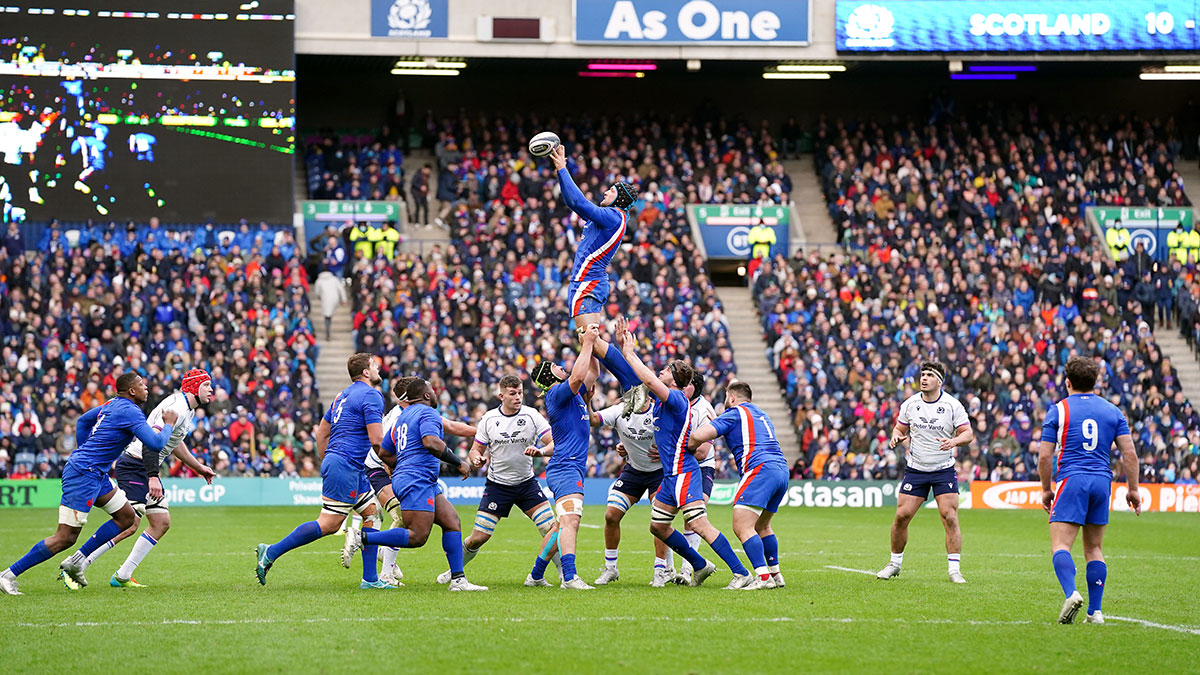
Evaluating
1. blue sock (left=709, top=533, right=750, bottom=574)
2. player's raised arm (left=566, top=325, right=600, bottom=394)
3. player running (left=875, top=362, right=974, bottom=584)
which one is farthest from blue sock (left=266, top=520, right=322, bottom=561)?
player running (left=875, top=362, right=974, bottom=584)

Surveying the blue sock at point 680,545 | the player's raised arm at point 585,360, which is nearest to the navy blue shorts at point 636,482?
the blue sock at point 680,545

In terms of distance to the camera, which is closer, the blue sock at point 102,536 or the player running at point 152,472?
the blue sock at point 102,536

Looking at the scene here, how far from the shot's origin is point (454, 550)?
44.6 feet

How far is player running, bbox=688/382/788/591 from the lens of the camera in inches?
550

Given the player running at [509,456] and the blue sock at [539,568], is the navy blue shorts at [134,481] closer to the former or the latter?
the player running at [509,456]

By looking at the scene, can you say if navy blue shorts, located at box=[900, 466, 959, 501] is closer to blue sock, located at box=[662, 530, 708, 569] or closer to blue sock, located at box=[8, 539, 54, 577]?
blue sock, located at box=[662, 530, 708, 569]

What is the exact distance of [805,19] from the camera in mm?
37812

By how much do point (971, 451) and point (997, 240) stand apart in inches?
342

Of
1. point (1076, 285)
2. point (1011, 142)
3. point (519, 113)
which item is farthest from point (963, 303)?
point (519, 113)

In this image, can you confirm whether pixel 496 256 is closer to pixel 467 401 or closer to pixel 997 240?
pixel 467 401

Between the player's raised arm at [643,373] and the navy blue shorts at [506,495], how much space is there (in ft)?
5.17

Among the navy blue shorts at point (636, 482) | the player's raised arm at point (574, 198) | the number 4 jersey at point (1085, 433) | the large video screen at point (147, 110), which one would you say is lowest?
the navy blue shorts at point (636, 482)

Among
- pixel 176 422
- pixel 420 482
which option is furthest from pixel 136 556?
pixel 420 482

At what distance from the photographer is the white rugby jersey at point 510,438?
46.8 feet
